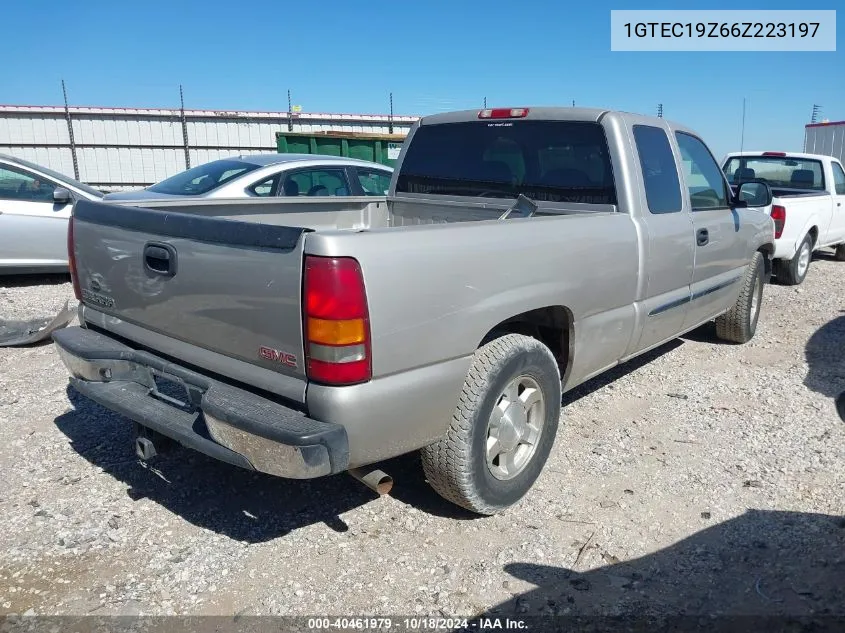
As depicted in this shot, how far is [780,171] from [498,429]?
8.73m

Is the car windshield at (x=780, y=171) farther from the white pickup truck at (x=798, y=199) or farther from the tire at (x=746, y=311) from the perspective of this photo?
the tire at (x=746, y=311)

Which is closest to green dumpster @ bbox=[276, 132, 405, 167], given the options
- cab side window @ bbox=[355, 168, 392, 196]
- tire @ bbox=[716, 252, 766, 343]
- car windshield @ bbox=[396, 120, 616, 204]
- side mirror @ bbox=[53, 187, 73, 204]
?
cab side window @ bbox=[355, 168, 392, 196]

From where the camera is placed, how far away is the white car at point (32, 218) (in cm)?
747

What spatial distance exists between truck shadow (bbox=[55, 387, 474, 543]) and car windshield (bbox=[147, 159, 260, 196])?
3822mm

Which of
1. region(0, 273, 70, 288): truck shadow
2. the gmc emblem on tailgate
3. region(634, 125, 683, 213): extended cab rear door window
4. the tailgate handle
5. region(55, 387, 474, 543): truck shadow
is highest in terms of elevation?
region(634, 125, 683, 213): extended cab rear door window

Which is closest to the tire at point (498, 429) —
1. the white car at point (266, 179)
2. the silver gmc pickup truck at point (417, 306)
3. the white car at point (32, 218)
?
the silver gmc pickup truck at point (417, 306)

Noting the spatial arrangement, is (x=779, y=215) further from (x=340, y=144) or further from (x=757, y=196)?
(x=340, y=144)

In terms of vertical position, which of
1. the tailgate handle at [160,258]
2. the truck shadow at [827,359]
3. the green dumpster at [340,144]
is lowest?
the truck shadow at [827,359]

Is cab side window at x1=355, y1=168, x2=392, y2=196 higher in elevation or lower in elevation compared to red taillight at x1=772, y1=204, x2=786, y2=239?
higher

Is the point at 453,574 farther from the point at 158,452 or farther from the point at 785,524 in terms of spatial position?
the point at 785,524

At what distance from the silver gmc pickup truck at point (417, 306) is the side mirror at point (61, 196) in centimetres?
425

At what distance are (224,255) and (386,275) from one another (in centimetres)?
66

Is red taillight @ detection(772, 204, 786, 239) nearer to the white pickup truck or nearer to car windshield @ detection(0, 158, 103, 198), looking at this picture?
the white pickup truck

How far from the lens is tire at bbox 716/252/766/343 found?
5941mm
